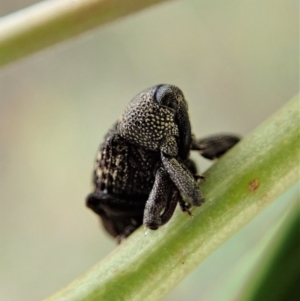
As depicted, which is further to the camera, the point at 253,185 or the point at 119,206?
the point at 119,206

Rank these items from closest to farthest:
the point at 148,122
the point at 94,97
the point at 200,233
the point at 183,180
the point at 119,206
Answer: the point at 200,233
the point at 183,180
the point at 148,122
the point at 119,206
the point at 94,97

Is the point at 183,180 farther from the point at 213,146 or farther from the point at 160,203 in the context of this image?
the point at 213,146

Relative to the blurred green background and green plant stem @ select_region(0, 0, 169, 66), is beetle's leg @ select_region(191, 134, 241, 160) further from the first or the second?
the blurred green background

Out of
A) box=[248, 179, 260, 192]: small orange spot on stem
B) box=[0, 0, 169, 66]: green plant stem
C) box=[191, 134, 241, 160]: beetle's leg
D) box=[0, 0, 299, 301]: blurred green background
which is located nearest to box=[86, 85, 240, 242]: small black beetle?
box=[191, 134, 241, 160]: beetle's leg

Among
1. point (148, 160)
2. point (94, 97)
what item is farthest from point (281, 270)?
point (94, 97)

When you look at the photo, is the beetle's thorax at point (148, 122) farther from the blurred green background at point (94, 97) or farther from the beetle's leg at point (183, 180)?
the blurred green background at point (94, 97)

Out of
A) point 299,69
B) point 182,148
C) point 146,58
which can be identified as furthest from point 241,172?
point 146,58

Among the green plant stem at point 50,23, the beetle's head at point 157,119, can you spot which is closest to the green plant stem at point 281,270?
the beetle's head at point 157,119
